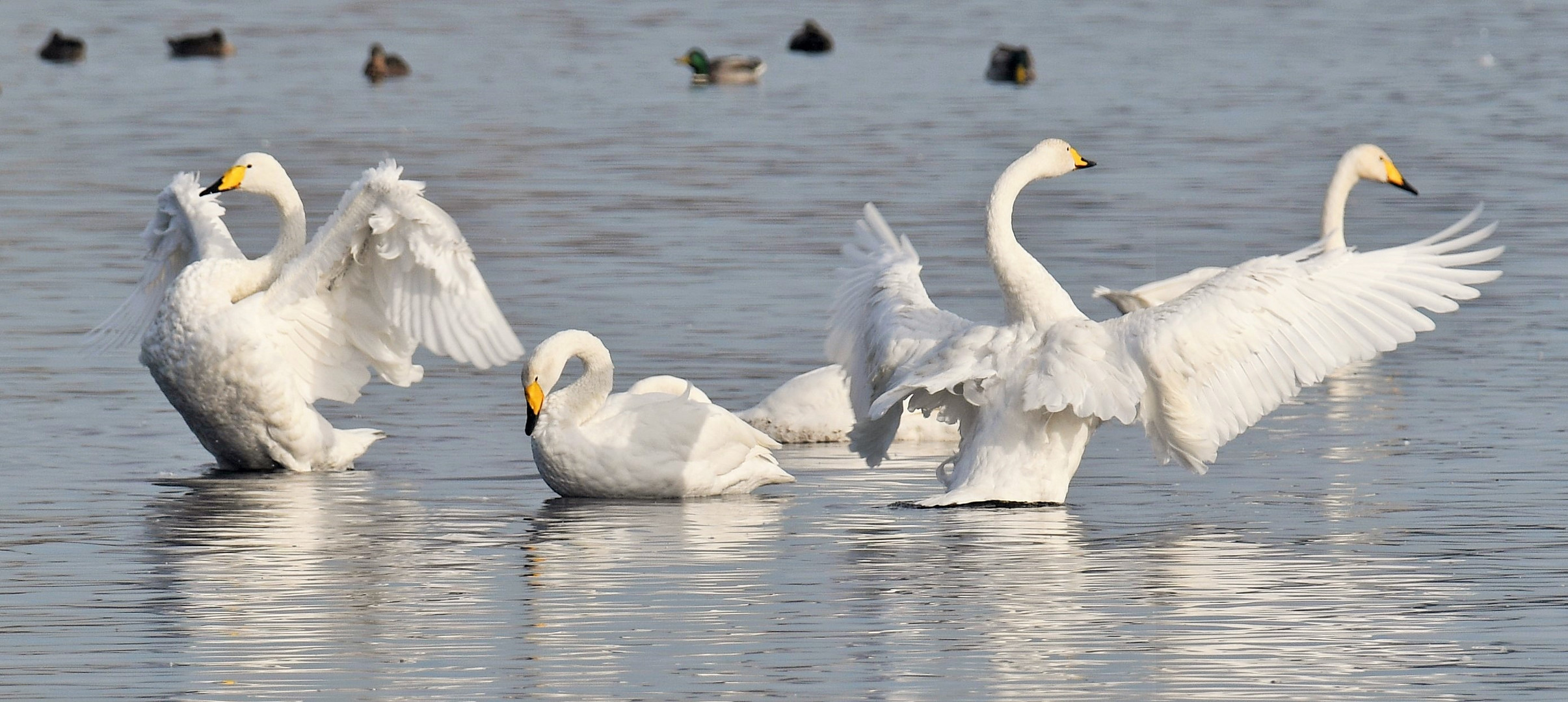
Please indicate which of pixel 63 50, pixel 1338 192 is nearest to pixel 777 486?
pixel 1338 192

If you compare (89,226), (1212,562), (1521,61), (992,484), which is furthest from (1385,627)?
(1521,61)

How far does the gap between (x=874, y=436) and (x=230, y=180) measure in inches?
140

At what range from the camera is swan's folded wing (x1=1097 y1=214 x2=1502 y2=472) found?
10.4 metres

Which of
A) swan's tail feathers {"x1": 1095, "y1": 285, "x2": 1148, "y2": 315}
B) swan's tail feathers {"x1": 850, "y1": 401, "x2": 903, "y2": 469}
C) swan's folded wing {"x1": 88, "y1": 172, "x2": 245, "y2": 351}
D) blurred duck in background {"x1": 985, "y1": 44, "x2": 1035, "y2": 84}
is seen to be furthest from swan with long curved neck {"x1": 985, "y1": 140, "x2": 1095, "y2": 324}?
blurred duck in background {"x1": 985, "y1": 44, "x2": 1035, "y2": 84}

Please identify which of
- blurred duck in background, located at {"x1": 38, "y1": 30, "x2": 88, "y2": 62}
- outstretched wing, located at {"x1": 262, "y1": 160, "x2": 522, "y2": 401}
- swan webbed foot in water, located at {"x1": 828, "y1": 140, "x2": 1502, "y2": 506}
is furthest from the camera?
blurred duck in background, located at {"x1": 38, "y1": 30, "x2": 88, "y2": 62}

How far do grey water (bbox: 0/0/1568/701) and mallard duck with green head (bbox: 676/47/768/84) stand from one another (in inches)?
282

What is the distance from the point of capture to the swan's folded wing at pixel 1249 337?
1040cm

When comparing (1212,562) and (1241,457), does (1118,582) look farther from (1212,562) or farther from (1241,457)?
(1241,457)

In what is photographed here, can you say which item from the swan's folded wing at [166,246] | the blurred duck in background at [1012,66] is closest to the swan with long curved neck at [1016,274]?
the swan's folded wing at [166,246]

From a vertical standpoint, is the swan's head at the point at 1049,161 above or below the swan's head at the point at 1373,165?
above

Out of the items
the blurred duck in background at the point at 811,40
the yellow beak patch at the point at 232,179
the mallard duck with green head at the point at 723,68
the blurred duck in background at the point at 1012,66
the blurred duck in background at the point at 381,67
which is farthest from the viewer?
the blurred duck in background at the point at 811,40

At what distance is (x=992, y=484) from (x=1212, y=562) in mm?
1221

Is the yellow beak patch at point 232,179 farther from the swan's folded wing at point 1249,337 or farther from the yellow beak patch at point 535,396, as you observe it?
the swan's folded wing at point 1249,337

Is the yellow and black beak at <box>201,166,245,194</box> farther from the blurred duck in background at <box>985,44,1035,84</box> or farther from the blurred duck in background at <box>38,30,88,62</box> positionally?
the blurred duck in background at <box>38,30,88,62</box>
